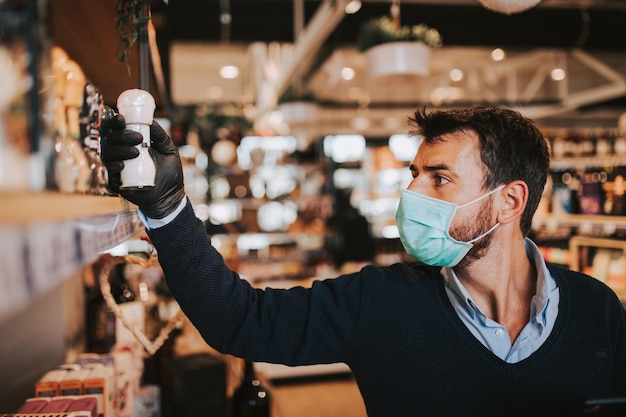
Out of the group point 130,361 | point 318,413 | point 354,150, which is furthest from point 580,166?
point 354,150

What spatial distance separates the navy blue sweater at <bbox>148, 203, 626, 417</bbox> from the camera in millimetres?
1505

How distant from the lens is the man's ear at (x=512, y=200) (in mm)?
1744

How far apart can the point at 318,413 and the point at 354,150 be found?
8280 mm

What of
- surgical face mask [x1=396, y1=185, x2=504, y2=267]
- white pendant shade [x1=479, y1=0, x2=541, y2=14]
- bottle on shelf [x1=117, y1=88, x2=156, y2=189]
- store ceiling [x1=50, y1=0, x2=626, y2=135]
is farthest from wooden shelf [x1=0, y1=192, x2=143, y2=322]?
white pendant shade [x1=479, y1=0, x2=541, y2=14]

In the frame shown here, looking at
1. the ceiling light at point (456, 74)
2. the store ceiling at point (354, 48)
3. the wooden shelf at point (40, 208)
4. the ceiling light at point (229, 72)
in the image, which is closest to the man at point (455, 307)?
the wooden shelf at point (40, 208)

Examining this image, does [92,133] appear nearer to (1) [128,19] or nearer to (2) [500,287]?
(1) [128,19]

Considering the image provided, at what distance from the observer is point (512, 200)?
5.76ft

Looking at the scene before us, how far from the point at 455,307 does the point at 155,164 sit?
1009 millimetres

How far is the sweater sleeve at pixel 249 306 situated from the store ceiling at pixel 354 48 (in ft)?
2.93

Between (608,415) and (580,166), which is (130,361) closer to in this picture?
(608,415)

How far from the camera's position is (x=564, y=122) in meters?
15.3

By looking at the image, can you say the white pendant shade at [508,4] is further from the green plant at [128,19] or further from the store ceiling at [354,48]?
the green plant at [128,19]

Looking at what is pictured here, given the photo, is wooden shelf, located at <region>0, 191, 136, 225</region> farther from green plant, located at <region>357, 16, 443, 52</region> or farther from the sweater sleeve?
green plant, located at <region>357, 16, 443, 52</region>

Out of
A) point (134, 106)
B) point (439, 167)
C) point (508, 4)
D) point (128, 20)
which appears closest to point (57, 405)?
point (134, 106)
